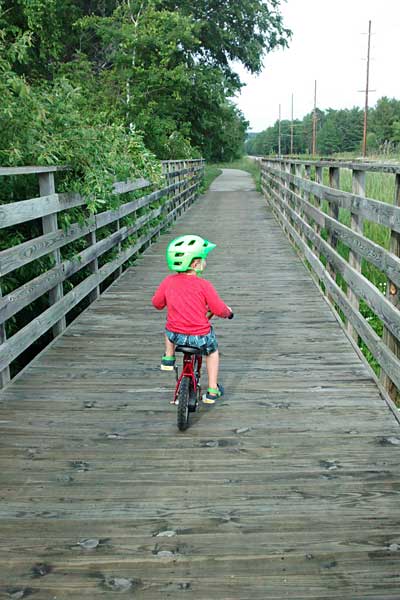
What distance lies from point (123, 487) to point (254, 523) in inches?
26.9

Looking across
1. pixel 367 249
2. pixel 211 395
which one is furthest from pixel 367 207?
pixel 211 395

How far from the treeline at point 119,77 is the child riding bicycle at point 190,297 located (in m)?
1.90

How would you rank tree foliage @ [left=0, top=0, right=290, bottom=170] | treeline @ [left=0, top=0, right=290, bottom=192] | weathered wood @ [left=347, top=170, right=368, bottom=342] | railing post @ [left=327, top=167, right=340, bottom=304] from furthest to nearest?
tree foliage @ [left=0, top=0, right=290, bottom=170]
railing post @ [left=327, top=167, right=340, bottom=304]
treeline @ [left=0, top=0, right=290, bottom=192]
weathered wood @ [left=347, top=170, right=368, bottom=342]

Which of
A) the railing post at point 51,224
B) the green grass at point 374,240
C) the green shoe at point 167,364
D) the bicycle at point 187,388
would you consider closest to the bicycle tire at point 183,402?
the bicycle at point 187,388

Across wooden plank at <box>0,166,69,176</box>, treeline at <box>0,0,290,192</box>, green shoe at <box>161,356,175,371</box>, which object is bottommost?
green shoe at <box>161,356,175,371</box>

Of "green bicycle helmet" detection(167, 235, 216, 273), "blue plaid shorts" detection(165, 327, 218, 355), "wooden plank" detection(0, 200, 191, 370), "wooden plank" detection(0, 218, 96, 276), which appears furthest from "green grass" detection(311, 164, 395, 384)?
"wooden plank" detection(0, 218, 96, 276)

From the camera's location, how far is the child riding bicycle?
12.0ft

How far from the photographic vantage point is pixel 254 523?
9.05 feet

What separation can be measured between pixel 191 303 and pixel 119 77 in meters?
21.2

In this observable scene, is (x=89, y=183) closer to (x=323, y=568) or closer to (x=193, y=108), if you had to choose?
(x=323, y=568)

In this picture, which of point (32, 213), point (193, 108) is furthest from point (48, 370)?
point (193, 108)

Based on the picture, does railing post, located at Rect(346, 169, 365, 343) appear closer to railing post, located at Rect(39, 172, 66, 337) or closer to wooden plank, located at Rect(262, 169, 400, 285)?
wooden plank, located at Rect(262, 169, 400, 285)

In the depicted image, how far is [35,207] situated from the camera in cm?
479

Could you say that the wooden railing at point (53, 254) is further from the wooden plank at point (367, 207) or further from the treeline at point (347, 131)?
the treeline at point (347, 131)
